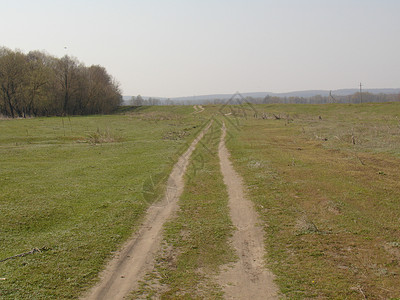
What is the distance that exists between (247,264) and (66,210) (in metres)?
6.82

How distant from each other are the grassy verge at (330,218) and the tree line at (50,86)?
6012cm

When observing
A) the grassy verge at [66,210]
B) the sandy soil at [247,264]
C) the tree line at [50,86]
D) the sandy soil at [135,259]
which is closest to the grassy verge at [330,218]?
the sandy soil at [247,264]

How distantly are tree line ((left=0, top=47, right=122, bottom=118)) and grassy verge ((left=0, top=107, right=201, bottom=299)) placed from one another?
4972 cm

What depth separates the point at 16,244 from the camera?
845 cm

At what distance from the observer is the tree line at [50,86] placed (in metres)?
65.0

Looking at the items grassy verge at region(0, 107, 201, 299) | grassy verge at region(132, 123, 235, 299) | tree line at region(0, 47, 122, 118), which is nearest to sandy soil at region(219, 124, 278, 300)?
grassy verge at region(132, 123, 235, 299)

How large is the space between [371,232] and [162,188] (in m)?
8.44

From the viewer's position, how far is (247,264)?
7594 mm

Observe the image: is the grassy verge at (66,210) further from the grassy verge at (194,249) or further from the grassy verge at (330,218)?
the grassy verge at (330,218)

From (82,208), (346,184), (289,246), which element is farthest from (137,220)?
(346,184)

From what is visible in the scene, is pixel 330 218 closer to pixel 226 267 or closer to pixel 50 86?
pixel 226 267

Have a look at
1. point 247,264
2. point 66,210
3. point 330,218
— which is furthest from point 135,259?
point 330,218

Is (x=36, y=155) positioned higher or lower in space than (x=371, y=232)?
higher

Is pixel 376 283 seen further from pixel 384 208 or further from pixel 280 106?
→ pixel 280 106
